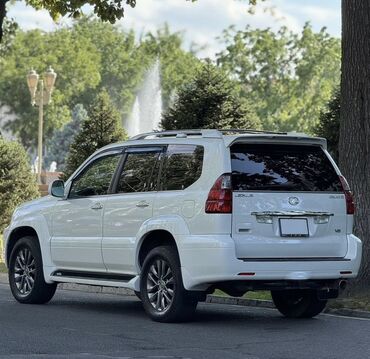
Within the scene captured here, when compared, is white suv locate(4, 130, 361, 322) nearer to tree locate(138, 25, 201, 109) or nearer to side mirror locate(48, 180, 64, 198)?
side mirror locate(48, 180, 64, 198)

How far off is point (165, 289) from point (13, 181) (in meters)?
18.1

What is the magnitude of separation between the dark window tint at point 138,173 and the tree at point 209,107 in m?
10.2

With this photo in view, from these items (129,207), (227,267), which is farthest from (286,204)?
(129,207)

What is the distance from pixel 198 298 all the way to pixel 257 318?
1.24m

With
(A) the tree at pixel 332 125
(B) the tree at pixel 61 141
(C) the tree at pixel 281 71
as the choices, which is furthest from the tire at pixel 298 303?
(B) the tree at pixel 61 141

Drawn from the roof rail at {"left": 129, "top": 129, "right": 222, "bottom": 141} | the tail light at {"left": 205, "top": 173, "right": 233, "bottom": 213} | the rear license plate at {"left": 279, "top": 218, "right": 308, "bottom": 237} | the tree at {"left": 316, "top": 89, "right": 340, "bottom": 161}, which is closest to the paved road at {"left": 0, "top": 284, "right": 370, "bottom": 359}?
the rear license plate at {"left": 279, "top": 218, "right": 308, "bottom": 237}

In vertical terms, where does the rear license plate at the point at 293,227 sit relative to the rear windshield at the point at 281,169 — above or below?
below

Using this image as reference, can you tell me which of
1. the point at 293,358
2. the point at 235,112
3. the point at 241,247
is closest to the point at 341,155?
the point at 241,247

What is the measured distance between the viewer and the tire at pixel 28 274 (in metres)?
13.0

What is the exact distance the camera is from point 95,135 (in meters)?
27.1

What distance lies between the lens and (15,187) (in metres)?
28.6

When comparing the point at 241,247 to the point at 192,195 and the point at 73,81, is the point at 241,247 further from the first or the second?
the point at 73,81

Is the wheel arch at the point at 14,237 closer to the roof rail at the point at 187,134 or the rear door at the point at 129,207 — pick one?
the rear door at the point at 129,207

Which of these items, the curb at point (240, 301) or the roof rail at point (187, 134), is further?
the curb at point (240, 301)
